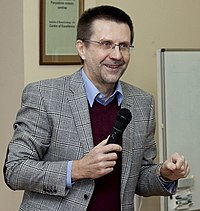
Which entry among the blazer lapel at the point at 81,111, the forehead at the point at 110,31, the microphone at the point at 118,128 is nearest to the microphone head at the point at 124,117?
the microphone at the point at 118,128

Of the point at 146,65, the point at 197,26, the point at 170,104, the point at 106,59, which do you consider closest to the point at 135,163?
the point at 106,59

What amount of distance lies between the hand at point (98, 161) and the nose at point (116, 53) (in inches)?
13.1

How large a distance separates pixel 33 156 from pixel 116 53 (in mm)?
459

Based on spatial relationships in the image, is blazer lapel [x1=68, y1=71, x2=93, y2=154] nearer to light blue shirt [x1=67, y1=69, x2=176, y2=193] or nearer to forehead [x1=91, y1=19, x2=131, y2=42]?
light blue shirt [x1=67, y1=69, x2=176, y2=193]

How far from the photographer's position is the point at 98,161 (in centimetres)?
155

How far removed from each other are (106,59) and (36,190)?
515 millimetres

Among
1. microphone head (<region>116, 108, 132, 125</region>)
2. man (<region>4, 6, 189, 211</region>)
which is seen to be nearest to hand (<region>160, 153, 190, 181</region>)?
man (<region>4, 6, 189, 211</region>)

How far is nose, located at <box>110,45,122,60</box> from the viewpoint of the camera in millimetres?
1751

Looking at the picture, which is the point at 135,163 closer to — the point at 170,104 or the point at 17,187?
→ the point at 17,187

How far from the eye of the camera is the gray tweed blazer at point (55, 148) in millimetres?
1676

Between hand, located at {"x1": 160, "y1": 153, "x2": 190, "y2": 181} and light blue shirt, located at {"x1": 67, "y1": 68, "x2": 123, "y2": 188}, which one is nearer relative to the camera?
hand, located at {"x1": 160, "y1": 153, "x2": 190, "y2": 181}

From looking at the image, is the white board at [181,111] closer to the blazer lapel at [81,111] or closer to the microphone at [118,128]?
the blazer lapel at [81,111]

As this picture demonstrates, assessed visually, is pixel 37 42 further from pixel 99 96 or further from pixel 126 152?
pixel 126 152

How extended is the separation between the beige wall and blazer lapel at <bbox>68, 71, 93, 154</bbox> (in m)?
0.84
